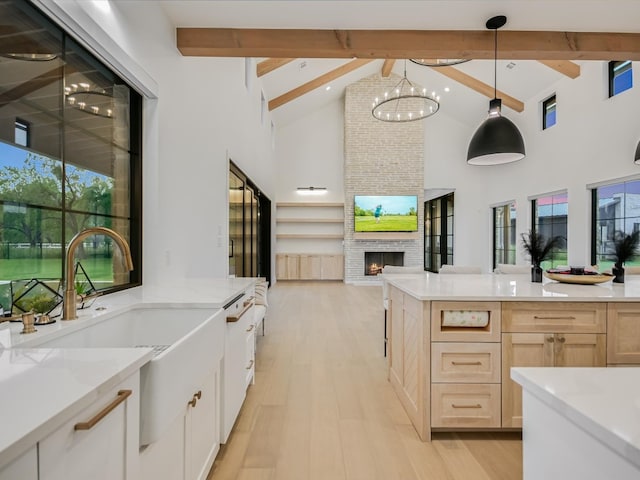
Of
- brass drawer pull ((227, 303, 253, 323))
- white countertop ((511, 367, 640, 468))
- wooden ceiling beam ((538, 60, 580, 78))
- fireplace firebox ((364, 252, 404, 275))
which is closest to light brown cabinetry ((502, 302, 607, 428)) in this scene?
white countertop ((511, 367, 640, 468))

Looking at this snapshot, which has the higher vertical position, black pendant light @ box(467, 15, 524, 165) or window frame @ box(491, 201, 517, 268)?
black pendant light @ box(467, 15, 524, 165)

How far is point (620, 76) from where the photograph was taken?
4898 millimetres

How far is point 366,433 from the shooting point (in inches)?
79.0

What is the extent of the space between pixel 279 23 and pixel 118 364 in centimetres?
286

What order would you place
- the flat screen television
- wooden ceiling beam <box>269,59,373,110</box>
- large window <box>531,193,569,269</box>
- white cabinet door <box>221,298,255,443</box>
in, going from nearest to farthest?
white cabinet door <box>221,298,255,443</box> → large window <box>531,193,569,269</box> → wooden ceiling beam <box>269,59,373,110</box> → the flat screen television

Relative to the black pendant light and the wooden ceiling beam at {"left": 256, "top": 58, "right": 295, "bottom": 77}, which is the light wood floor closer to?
the black pendant light

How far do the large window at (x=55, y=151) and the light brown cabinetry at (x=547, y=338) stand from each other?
7.98 ft

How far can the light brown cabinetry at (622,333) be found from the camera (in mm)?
1923

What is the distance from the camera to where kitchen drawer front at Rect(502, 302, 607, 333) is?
76.0 inches

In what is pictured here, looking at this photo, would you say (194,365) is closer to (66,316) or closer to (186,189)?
(66,316)

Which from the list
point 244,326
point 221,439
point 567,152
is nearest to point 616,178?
point 567,152

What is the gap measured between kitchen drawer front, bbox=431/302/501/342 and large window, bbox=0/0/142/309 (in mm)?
1974

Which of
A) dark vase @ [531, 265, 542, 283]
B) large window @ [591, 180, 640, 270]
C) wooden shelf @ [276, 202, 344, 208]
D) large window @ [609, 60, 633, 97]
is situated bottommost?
dark vase @ [531, 265, 542, 283]

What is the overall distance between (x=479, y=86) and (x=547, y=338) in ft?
23.4
